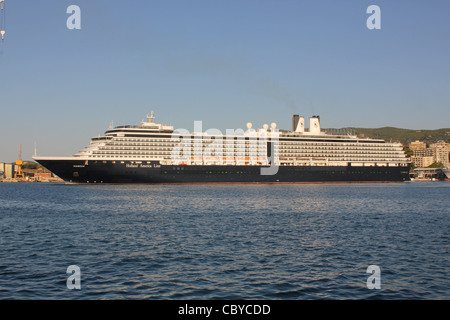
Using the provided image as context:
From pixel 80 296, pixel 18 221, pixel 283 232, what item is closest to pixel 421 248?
pixel 283 232

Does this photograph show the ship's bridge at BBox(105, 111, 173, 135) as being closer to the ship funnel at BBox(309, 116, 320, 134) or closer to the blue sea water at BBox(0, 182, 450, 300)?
the ship funnel at BBox(309, 116, 320, 134)

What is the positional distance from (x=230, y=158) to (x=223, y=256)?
85014 millimetres

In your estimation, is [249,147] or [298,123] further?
[298,123]

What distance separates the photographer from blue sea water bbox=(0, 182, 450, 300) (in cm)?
1602

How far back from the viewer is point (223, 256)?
21.8 meters

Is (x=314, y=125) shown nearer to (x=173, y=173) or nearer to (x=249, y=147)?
(x=249, y=147)

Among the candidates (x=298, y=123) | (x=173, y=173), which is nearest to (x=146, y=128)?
(x=173, y=173)

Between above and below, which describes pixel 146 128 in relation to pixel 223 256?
above

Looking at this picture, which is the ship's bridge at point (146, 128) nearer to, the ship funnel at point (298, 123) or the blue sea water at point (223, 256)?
the ship funnel at point (298, 123)

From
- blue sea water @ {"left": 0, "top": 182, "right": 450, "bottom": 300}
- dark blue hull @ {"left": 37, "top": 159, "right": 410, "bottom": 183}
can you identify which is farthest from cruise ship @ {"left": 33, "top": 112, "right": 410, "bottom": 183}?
blue sea water @ {"left": 0, "top": 182, "right": 450, "bottom": 300}

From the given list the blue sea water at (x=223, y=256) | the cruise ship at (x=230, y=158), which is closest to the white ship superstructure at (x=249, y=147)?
the cruise ship at (x=230, y=158)
